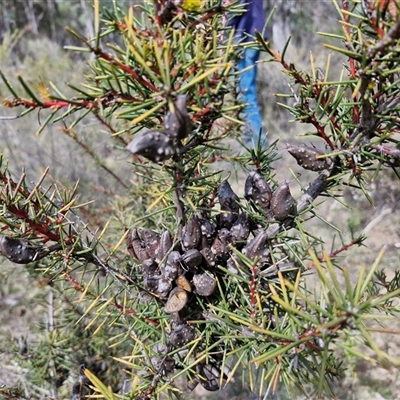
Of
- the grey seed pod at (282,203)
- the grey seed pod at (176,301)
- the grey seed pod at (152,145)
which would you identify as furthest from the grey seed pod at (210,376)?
the grey seed pod at (152,145)

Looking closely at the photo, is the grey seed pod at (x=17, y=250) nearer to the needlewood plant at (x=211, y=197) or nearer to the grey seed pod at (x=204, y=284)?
the needlewood plant at (x=211, y=197)

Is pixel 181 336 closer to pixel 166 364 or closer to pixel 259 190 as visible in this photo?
pixel 166 364

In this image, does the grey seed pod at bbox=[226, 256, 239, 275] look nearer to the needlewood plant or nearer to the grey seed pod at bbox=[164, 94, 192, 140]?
the needlewood plant

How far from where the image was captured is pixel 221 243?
1.77 ft

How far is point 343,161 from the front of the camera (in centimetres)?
52

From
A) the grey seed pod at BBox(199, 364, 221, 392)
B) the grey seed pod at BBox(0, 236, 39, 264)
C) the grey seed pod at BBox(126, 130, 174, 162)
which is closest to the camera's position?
the grey seed pod at BBox(126, 130, 174, 162)

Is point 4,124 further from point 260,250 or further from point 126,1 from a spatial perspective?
point 126,1

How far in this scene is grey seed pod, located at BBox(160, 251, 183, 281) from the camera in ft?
1.71

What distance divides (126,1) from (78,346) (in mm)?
6284

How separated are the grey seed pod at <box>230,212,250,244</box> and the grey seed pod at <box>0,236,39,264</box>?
0.88ft

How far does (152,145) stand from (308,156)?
0.23 metres

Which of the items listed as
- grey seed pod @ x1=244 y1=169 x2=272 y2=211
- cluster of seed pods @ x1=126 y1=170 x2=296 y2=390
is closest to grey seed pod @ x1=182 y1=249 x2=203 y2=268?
cluster of seed pods @ x1=126 y1=170 x2=296 y2=390

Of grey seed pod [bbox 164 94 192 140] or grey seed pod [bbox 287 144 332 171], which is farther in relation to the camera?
grey seed pod [bbox 287 144 332 171]

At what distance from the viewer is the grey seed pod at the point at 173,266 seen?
52cm
